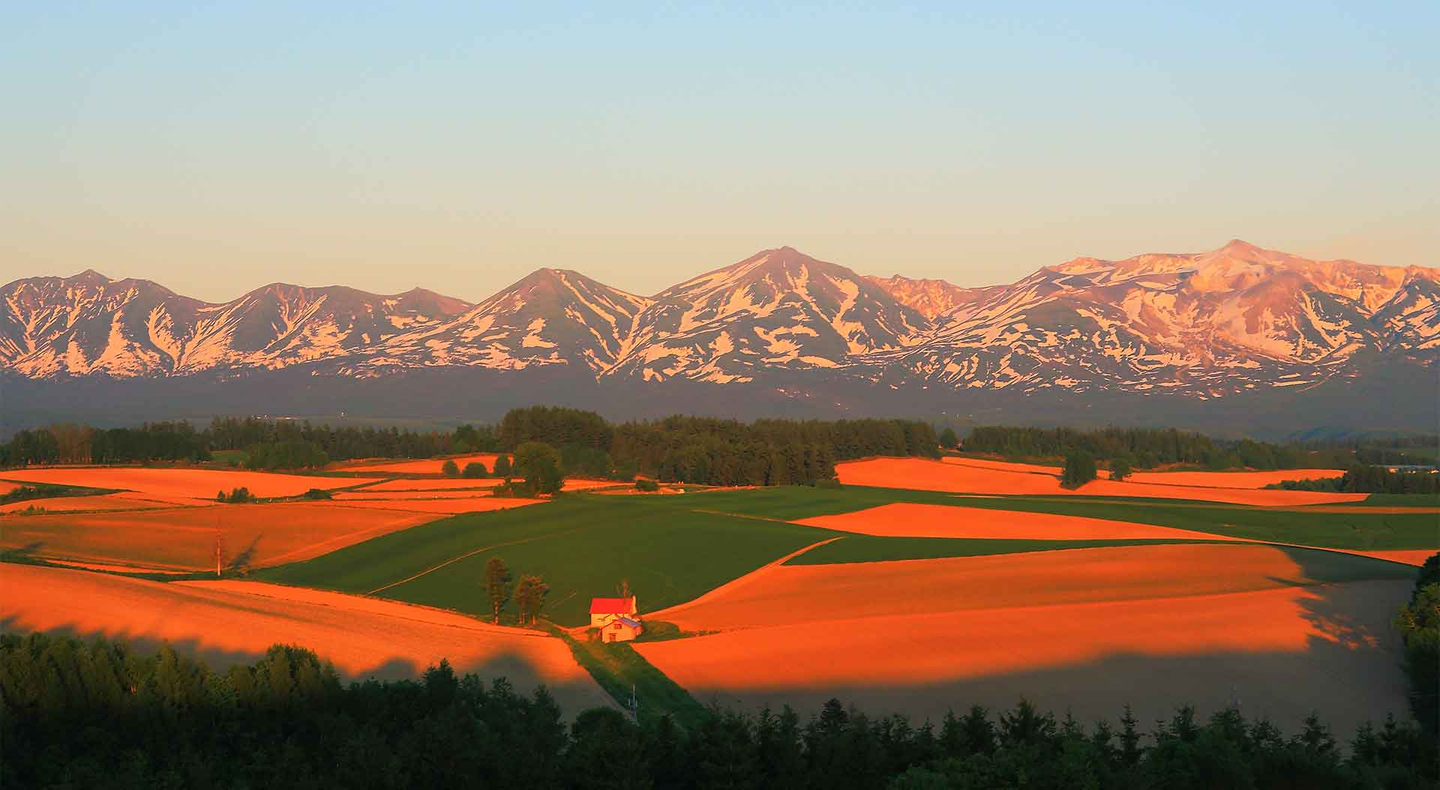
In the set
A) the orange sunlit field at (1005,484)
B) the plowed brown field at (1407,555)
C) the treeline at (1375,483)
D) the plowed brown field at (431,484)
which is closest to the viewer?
the plowed brown field at (1407,555)

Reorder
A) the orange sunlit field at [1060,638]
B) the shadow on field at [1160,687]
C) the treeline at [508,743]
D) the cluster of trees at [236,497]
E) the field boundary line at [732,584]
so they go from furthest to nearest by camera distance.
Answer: the cluster of trees at [236,497] → the field boundary line at [732,584] → the orange sunlit field at [1060,638] → the shadow on field at [1160,687] → the treeline at [508,743]

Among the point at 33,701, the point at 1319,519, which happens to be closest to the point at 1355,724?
the point at 33,701

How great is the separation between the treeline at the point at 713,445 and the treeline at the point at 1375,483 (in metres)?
44.6

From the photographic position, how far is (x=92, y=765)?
31.3 meters

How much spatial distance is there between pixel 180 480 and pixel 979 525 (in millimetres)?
66569

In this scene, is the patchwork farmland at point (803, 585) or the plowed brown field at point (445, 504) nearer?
the patchwork farmland at point (803, 585)

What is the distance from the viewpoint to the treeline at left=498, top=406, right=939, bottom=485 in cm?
13612

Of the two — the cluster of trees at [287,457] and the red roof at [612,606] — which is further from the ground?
the cluster of trees at [287,457]

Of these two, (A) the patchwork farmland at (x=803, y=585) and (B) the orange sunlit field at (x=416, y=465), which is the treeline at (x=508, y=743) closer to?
(A) the patchwork farmland at (x=803, y=585)

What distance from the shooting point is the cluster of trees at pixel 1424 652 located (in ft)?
125

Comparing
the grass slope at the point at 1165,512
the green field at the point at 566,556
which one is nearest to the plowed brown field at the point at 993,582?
the green field at the point at 566,556

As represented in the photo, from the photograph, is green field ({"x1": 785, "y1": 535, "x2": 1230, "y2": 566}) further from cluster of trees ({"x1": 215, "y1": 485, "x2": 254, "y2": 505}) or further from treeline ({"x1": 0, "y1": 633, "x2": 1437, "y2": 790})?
cluster of trees ({"x1": 215, "y1": 485, "x2": 254, "y2": 505})

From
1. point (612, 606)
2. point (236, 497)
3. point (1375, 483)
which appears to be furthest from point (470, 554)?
point (1375, 483)

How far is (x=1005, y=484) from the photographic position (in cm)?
12975
